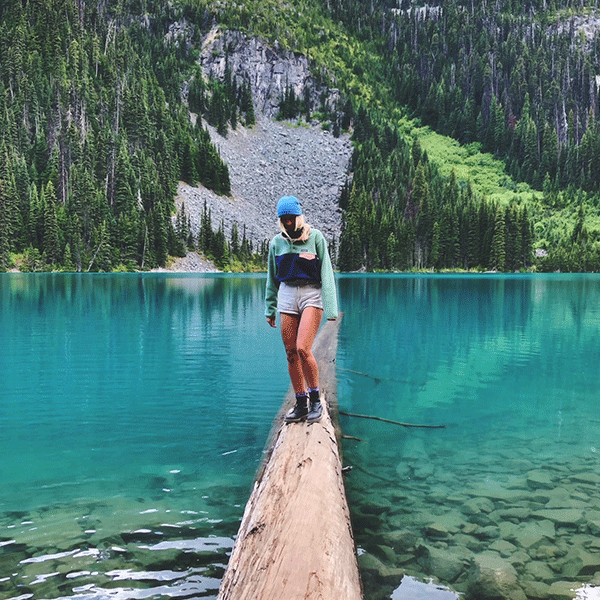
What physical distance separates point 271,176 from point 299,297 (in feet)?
527

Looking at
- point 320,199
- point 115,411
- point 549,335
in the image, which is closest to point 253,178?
point 320,199

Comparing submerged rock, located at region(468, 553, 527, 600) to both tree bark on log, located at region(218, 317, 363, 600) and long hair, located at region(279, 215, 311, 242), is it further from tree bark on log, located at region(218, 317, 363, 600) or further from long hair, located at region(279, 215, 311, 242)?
long hair, located at region(279, 215, 311, 242)

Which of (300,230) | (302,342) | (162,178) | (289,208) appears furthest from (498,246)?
(289,208)

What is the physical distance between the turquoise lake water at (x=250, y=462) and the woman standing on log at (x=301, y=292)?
175cm

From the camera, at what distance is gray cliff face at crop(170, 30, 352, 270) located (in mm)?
140500

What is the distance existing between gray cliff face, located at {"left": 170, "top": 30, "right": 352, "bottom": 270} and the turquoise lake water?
11500 cm

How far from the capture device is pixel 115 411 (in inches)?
455

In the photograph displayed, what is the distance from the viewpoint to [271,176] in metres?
163

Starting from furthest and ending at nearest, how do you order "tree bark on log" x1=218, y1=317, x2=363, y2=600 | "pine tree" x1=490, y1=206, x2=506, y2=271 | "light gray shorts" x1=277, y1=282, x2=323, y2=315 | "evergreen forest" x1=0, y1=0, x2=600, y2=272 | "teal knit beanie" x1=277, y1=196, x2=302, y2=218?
"pine tree" x1=490, y1=206, x2=506, y2=271 → "evergreen forest" x1=0, y1=0, x2=600, y2=272 → "light gray shorts" x1=277, y1=282, x2=323, y2=315 → "teal knit beanie" x1=277, y1=196, x2=302, y2=218 → "tree bark on log" x1=218, y1=317, x2=363, y2=600

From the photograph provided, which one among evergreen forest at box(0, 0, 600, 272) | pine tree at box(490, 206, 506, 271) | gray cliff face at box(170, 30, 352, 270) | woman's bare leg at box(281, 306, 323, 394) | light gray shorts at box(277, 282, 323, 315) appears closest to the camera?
woman's bare leg at box(281, 306, 323, 394)

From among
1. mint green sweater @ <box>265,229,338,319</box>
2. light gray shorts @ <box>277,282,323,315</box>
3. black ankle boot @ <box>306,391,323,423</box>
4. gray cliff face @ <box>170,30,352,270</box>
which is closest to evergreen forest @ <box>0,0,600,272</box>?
gray cliff face @ <box>170,30,352,270</box>

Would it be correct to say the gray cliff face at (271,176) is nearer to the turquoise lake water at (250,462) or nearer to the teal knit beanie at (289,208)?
the turquoise lake water at (250,462)

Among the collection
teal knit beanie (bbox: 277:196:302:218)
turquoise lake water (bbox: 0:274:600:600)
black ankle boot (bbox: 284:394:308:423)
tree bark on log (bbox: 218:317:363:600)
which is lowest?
turquoise lake water (bbox: 0:274:600:600)

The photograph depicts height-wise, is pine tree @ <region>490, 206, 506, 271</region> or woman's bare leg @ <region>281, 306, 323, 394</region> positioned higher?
pine tree @ <region>490, 206, 506, 271</region>
